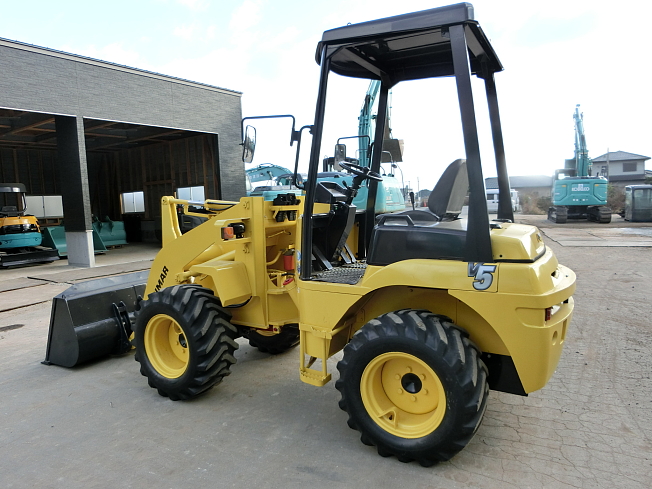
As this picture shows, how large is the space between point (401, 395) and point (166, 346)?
223cm

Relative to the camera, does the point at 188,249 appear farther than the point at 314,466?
Yes

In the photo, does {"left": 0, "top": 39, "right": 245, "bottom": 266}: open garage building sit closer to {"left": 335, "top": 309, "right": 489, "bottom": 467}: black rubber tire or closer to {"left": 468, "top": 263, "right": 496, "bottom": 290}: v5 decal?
{"left": 335, "top": 309, "right": 489, "bottom": 467}: black rubber tire

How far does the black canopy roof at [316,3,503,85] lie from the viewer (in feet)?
9.32

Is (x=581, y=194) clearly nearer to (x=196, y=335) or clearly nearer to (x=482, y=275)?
(x=482, y=275)

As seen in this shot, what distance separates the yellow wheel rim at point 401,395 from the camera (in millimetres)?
2977

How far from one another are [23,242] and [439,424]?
47.3 ft

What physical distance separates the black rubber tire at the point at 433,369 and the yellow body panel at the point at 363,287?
213 mm

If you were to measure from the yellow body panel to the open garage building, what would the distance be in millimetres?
9472

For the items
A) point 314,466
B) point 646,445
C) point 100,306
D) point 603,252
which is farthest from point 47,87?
point 603,252

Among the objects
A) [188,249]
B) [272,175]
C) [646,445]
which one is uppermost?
[272,175]

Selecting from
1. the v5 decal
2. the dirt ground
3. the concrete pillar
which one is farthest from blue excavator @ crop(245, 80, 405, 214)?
the concrete pillar

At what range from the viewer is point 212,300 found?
3.97 meters

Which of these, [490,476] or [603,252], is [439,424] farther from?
[603,252]

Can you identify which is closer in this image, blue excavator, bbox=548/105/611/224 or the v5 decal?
the v5 decal
